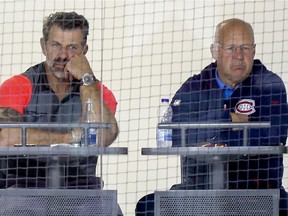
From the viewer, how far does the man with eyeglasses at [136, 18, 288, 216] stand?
5250 mm

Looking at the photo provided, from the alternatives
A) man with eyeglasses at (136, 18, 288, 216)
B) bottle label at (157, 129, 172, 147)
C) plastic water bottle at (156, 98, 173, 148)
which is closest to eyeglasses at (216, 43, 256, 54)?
man with eyeglasses at (136, 18, 288, 216)

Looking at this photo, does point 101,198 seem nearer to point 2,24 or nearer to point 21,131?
point 21,131

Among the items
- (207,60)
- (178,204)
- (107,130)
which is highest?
(207,60)

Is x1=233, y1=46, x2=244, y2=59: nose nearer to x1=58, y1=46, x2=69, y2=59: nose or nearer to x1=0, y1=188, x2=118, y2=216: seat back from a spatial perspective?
x1=58, y1=46, x2=69, y2=59: nose

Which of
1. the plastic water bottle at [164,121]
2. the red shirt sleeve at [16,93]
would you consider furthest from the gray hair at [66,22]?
the plastic water bottle at [164,121]

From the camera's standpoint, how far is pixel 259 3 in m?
5.43

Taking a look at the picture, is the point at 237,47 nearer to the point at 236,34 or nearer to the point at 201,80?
the point at 236,34

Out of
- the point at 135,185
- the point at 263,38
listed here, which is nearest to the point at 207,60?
the point at 263,38

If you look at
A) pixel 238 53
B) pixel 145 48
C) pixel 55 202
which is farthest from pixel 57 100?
pixel 238 53

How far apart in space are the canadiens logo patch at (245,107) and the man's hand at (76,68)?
739 mm

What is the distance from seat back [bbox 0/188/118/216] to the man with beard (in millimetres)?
254

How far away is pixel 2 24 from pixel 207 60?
1000 mm

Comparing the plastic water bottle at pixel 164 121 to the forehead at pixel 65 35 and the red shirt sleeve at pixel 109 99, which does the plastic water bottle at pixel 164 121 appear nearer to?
the red shirt sleeve at pixel 109 99

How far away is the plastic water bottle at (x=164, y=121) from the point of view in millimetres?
5280
